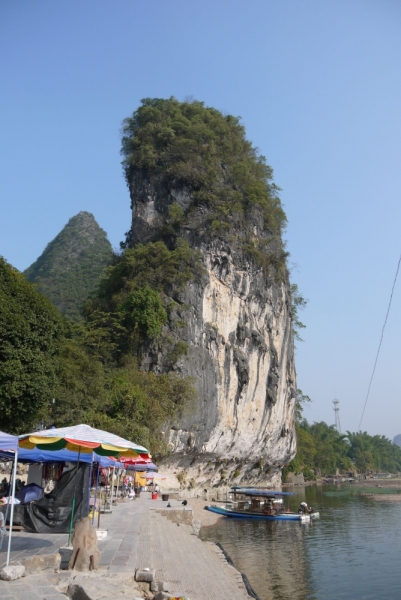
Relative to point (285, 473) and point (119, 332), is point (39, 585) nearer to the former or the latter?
point (119, 332)

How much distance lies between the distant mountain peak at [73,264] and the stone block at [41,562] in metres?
49.3

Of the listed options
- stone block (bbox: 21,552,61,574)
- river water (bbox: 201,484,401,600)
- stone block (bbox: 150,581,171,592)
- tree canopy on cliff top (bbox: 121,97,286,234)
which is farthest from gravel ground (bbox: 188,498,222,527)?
tree canopy on cliff top (bbox: 121,97,286,234)

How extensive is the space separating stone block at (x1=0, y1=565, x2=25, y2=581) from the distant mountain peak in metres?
50.1

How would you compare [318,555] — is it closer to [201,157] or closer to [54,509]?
[54,509]

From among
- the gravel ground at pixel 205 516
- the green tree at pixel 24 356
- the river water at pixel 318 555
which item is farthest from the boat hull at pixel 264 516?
the green tree at pixel 24 356

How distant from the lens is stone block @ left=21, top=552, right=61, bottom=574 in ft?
22.1

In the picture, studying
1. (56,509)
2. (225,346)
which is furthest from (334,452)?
(56,509)

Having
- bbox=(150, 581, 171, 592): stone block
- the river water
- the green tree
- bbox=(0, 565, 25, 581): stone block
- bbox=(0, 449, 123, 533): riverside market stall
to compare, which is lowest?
the river water

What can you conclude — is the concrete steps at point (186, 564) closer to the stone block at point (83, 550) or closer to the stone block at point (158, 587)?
the stone block at point (158, 587)

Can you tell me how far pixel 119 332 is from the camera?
29.3m

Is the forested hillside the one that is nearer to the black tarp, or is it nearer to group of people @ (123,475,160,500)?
group of people @ (123,475,160,500)

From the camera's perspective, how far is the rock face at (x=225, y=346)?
100 ft

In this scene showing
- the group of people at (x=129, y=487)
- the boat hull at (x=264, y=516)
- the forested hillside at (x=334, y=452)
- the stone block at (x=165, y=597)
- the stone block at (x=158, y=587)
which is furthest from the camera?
the forested hillside at (x=334, y=452)

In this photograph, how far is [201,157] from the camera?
36.9 meters
